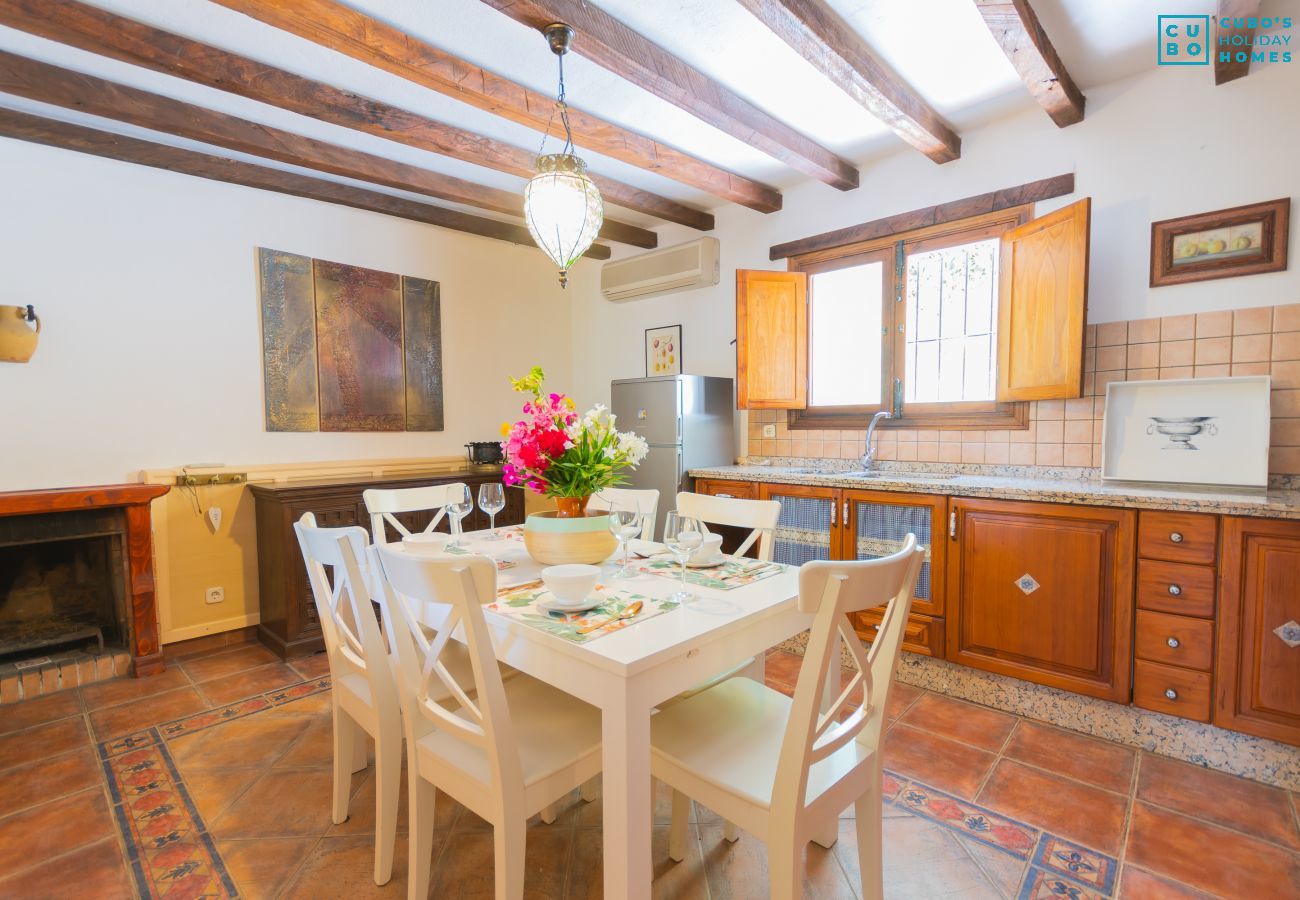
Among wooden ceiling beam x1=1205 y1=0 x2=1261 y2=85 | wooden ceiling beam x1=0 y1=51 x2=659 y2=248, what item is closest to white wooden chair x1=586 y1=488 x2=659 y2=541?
wooden ceiling beam x1=0 y1=51 x2=659 y2=248

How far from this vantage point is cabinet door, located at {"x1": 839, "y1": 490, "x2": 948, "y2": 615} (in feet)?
8.80

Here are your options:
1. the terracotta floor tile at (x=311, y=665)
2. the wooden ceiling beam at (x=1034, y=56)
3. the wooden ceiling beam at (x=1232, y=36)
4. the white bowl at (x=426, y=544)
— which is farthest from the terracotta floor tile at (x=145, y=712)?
the wooden ceiling beam at (x=1232, y=36)

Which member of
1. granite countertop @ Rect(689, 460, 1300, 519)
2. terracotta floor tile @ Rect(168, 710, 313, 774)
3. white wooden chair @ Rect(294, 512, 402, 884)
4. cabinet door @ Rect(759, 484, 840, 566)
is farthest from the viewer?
cabinet door @ Rect(759, 484, 840, 566)

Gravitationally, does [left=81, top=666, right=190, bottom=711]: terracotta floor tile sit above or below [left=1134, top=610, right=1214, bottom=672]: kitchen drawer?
below

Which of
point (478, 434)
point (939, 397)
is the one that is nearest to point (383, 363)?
point (478, 434)

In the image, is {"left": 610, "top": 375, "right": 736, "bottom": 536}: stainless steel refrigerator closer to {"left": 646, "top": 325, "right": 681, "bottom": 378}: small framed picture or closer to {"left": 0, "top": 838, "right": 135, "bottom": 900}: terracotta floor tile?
{"left": 646, "top": 325, "right": 681, "bottom": 378}: small framed picture

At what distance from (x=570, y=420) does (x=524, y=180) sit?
2408mm

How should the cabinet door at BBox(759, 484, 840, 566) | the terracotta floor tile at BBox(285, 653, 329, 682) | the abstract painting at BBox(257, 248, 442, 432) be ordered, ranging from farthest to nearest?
the abstract painting at BBox(257, 248, 442, 432) < the cabinet door at BBox(759, 484, 840, 566) < the terracotta floor tile at BBox(285, 653, 329, 682)

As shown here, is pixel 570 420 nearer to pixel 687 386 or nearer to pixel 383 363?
pixel 687 386

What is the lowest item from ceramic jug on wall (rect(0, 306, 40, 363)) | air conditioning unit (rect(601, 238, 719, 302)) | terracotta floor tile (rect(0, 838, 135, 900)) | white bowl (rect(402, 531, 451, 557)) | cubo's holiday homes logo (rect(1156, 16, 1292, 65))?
terracotta floor tile (rect(0, 838, 135, 900))

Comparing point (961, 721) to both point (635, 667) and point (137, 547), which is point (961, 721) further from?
point (137, 547)

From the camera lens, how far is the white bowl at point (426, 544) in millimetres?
1946

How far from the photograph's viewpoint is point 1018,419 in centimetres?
293

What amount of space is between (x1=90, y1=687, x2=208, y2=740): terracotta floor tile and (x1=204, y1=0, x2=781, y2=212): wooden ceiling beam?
104 inches
